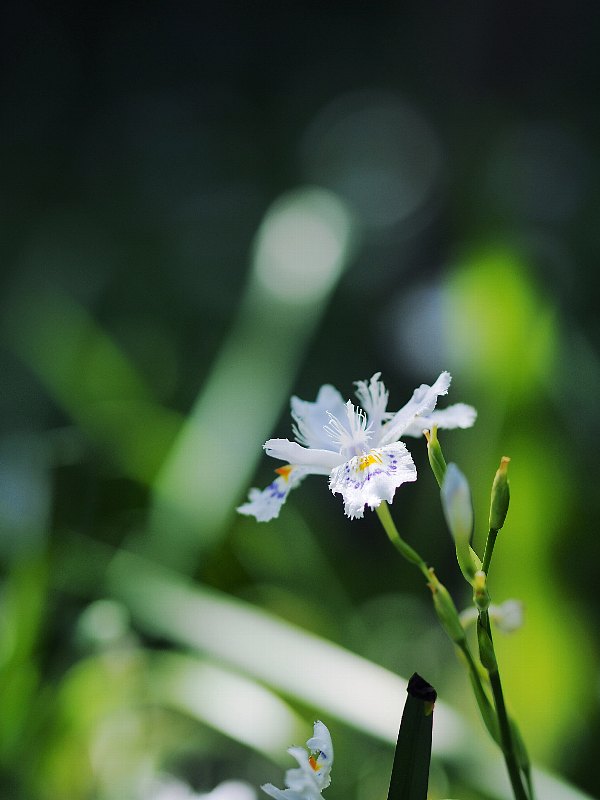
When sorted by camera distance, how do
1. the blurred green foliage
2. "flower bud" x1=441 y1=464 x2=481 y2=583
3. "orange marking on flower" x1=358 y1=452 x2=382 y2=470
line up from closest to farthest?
"flower bud" x1=441 y1=464 x2=481 y2=583 < "orange marking on flower" x1=358 y1=452 x2=382 y2=470 < the blurred green foliage

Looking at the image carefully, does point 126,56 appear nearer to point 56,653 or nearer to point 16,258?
point 16,258

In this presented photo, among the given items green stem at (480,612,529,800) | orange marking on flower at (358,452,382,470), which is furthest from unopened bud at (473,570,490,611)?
orange marking on flower at (358,452,382,470)

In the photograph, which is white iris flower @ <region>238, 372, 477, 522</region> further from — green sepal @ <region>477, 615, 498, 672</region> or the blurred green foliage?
the blurred green foliage

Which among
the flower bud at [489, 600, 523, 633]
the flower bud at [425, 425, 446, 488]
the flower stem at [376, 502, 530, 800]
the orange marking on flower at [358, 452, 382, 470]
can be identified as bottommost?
the flower stem at [376, 502, 530, 800]

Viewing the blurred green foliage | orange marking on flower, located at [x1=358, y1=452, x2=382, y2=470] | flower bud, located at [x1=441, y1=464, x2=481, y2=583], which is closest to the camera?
flower bud, located at [x1=441, y1=464, x2=481, y2=583]

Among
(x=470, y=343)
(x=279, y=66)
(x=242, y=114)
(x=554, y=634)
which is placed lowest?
(x=554, y=634)

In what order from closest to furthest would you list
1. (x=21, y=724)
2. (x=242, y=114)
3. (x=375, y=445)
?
(x=375, y=445), (x=21, y=724), (x=242, y=114)

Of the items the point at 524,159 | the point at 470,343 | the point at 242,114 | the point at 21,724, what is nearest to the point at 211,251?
the point at 242,114
